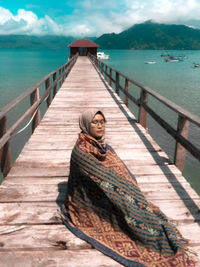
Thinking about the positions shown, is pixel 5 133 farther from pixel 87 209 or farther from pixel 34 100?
pixel 34 100

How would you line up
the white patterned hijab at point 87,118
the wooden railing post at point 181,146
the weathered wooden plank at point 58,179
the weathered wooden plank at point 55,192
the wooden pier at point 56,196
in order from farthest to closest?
the wooden railing post at point 181,146
the weathered wooden plank at point 58,179
the weathered wooden plank at point 55,192
the white patterned hijab at point 87,118
the wooden pier at point 56,196

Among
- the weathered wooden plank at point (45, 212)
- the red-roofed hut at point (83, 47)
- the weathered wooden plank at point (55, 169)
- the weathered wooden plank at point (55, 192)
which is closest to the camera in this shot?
the weathered wooden plank at point (45, 212)

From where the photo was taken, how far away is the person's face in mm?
2342

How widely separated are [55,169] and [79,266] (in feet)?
6.39

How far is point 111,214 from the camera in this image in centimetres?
229

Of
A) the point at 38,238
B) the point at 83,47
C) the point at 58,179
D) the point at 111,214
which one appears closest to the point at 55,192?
the point at 58,179

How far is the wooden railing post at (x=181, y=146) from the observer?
3479mm

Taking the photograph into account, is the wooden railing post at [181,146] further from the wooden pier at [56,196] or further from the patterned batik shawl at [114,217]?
the patterned batik shawl at [114,217]

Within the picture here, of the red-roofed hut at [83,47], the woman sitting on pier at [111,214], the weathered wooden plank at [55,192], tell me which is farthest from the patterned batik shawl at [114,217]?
the red-roofed hut at [83,47]

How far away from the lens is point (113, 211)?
7.49 feet

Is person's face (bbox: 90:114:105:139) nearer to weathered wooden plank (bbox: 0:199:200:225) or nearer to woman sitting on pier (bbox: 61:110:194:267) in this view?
woman sitting on pier (bbox: 61:110:194:267)

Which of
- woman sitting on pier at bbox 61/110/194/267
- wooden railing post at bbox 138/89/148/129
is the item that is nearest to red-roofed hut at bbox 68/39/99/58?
wooden railing post at bbox 138/89/148/129

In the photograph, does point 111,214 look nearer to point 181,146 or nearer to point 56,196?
point 56,196

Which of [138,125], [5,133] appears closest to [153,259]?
[5,133]
